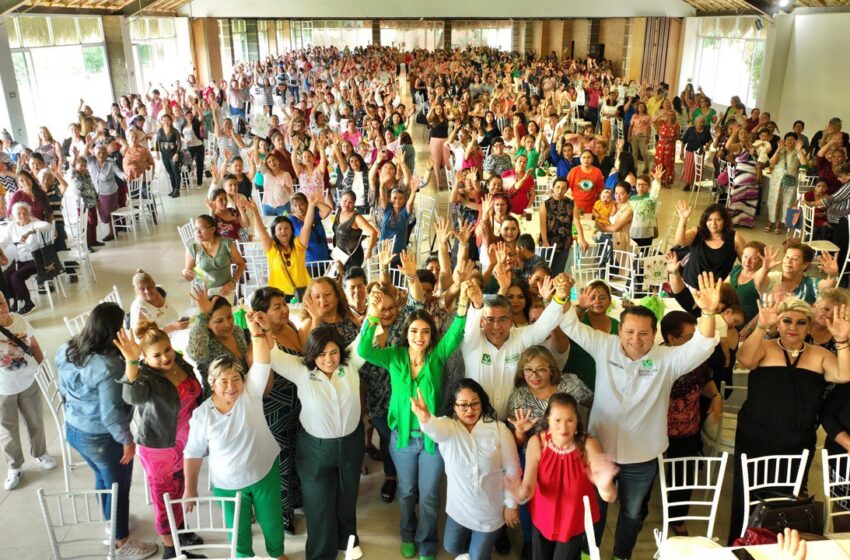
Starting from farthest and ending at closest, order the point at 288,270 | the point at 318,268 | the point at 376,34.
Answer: the point at 376,34
the point at 318,268
the point at 288,270

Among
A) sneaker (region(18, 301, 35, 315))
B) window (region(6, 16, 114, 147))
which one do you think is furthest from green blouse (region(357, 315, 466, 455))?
window (region(6, 16, 114, 147))

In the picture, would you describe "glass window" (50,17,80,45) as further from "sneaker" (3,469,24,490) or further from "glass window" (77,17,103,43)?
"sneaker" (3,469,24,490)

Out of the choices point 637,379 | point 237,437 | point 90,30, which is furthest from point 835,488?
point 90,30

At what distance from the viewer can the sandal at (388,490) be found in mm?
4250

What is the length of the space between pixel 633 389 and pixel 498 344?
0.70 meters

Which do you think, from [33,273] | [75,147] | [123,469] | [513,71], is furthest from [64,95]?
[123,469]

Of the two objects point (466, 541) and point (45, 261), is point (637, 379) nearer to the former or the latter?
point (466, 541)

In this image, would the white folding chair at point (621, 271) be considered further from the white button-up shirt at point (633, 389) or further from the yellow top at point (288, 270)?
the yellow top at point (288, 270)

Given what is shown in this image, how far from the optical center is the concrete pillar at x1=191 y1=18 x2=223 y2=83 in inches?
917

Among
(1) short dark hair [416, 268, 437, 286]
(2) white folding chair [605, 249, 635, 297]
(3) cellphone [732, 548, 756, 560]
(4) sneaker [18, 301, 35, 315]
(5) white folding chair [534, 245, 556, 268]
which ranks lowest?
(4) sneaker [18, 301, 35, 315]

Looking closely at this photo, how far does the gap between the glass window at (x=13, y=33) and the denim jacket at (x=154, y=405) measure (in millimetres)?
12803

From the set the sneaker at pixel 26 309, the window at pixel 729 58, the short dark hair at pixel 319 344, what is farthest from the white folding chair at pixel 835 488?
the window at pixel 729 58

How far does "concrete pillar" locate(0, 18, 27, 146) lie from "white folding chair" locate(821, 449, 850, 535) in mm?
13225

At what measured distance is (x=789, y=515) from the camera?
3.00 meters
